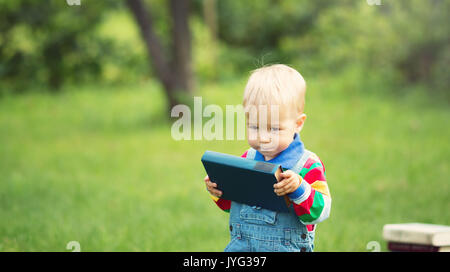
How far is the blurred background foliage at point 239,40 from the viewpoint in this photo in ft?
39.1

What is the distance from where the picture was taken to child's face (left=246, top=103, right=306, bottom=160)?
267 centimetres

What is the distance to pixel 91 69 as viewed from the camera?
17.4m

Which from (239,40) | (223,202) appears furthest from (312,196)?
(239,40)

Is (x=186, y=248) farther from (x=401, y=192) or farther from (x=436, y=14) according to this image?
(x=436, y=14)

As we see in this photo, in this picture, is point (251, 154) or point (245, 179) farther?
point (251, 154)

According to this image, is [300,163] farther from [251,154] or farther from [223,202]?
[223,202]

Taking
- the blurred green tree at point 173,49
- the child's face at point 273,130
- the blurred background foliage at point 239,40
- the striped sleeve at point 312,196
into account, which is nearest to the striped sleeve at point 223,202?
the child's face at point 273,130

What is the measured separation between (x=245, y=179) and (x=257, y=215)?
0.89 ft

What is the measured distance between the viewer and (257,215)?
279 cm

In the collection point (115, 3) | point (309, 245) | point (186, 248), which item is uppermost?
point (115, 3)

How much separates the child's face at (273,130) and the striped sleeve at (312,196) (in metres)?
0.17

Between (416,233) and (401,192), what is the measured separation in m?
2.86
